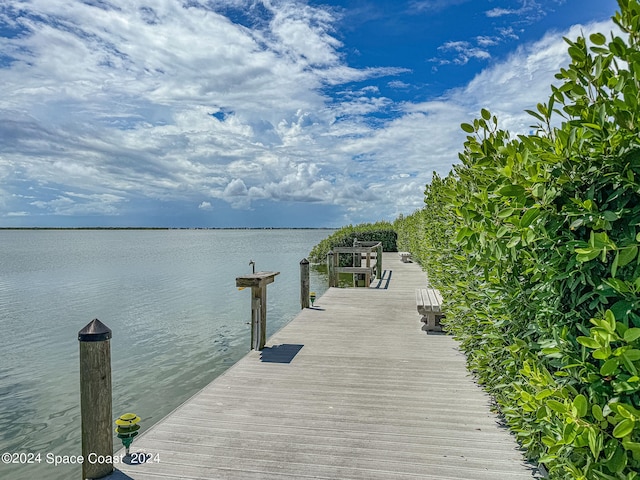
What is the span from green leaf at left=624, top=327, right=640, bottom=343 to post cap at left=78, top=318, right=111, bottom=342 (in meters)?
3.21

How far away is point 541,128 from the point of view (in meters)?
2.44

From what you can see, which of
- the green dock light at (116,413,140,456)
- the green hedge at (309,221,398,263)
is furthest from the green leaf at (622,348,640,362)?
the green hedge at (309,221,398,263)

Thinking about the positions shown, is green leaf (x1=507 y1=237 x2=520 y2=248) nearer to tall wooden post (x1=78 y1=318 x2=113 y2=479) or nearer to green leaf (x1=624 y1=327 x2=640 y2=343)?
green leaf (x1=624 y1=327 x2=640 y2=343)

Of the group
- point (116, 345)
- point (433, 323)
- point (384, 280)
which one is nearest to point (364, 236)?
point (384, 280)

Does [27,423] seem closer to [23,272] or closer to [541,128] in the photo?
[541,128]

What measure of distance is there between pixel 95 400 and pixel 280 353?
350cm

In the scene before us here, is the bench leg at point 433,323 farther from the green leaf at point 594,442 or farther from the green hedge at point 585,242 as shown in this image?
the green leaf at point 594,442

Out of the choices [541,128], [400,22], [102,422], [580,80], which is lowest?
[102,422]

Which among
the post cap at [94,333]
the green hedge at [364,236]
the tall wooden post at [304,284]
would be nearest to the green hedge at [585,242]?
the post cap at [94,333]

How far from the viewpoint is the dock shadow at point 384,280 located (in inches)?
520

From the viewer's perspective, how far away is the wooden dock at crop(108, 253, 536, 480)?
3.26m

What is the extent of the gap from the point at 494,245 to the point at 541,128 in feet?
2.54

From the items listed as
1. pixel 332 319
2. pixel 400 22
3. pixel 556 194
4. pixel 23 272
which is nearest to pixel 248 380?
pixel 332 319

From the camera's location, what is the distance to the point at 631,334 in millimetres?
1578
